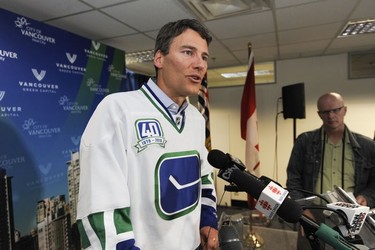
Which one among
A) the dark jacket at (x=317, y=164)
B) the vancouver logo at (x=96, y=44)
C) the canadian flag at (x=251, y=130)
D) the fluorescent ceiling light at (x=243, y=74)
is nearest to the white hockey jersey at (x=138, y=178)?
the dark jacket at (x=317, y=164)

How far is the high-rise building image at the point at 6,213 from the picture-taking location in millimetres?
1867

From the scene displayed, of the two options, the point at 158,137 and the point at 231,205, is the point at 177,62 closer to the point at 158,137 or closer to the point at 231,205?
the point at 158,137

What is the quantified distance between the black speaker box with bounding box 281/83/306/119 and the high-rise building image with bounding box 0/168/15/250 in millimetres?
3393

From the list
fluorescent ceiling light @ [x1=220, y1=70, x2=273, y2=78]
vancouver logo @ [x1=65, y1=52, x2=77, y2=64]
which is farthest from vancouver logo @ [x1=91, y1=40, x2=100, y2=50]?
fluorescent ceiling light @ [x1=220, y1=70, x2=273, y2=78]

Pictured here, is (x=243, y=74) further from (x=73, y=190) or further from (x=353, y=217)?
(x=353, y=217)

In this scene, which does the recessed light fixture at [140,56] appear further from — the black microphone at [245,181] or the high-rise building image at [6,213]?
the black microphone at [245,181]

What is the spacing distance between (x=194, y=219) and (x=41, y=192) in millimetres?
1836

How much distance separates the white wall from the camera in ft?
14.1

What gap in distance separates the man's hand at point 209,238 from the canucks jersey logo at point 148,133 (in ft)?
1.60

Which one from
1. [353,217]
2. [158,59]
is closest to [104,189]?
[158,59]

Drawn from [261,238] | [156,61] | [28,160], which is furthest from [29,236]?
[261,238]

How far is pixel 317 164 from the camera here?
2107mm

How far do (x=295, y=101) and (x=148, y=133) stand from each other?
323 centimetres

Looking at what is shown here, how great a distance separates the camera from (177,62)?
99 cm
